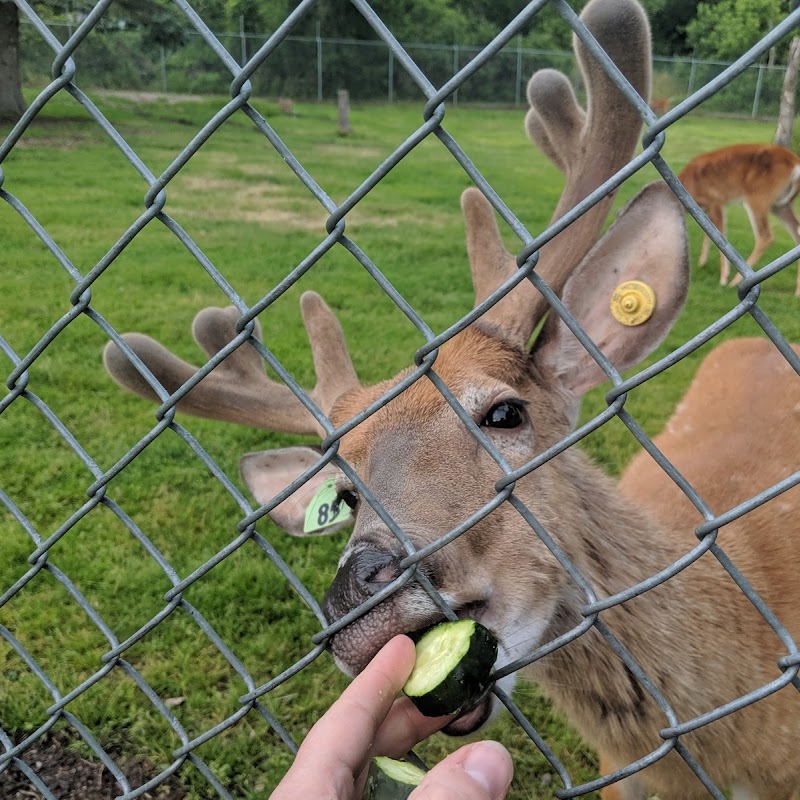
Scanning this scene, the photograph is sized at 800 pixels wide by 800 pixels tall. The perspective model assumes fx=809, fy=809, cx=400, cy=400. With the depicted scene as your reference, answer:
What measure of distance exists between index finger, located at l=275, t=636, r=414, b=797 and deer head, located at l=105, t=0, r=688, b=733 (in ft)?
0.71

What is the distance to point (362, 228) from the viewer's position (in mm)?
10453

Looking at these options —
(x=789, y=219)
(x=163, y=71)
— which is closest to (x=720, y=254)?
(x=789, y=219)

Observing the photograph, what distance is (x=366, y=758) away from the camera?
50.0 inches

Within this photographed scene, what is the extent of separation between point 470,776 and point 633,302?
43.0 inches

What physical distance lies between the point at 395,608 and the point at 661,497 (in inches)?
64.1

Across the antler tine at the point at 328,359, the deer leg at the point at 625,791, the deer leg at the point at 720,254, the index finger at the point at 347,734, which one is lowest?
the deer leg at the point at 625,791

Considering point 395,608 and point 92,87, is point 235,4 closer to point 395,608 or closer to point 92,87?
point 92,87

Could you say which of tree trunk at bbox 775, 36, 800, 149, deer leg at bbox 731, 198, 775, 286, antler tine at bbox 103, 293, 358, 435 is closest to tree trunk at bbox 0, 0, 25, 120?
deer leg at bbox 731, 198, 775, 286

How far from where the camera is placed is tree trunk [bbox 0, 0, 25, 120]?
1312 cm

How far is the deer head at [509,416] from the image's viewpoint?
64.4 inches

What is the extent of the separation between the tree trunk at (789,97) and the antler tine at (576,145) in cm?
1348

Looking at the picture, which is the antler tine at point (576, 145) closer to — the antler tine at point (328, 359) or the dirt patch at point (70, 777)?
the antler tine at point (328, 359)

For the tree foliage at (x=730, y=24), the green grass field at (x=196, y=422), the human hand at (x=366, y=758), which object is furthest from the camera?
the tree foliage at (x=730, y=24)

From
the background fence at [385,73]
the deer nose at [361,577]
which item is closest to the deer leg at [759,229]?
the deer nose at [361,577]
